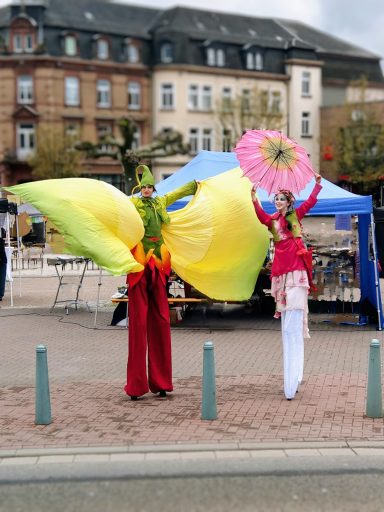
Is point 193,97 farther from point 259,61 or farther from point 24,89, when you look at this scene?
point 24,89

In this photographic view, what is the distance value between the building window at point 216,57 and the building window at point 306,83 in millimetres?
6454

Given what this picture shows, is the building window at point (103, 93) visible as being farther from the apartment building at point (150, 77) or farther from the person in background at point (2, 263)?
the person in background at point (2, 263)

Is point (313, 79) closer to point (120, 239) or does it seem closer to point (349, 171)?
point (349, 171)

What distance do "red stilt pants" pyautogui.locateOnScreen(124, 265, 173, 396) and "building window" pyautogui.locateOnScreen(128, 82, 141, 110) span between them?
4768 centimetres

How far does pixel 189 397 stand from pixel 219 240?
6.26 ft

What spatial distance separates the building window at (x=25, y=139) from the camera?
2063 inches

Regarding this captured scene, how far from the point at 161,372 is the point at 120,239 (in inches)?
61.5

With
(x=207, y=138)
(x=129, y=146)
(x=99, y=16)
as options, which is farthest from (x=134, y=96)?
(x=129, y=146)

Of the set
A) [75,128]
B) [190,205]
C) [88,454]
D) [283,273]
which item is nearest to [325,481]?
[88,454]

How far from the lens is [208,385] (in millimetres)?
7680

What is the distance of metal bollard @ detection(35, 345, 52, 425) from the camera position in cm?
757

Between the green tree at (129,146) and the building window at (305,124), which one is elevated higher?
the building window at (305,124)

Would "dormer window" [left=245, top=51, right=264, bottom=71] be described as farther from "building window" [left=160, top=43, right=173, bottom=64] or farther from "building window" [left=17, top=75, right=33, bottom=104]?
"building window" [left=17, top=75, right=33, bottom=104]

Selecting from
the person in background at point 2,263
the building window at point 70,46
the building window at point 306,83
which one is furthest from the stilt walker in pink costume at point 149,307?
the building window at point 306,83
